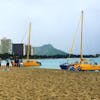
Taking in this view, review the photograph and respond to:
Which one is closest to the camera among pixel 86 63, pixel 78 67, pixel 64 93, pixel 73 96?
pixel 73 96

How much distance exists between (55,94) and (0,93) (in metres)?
2.82

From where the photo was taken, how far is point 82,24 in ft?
210

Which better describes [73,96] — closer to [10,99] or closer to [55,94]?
[55,94]

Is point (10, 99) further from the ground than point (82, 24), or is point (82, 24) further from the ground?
point (82, 24)

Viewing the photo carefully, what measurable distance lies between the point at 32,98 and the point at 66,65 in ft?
147

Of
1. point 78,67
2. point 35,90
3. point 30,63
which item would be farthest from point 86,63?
point 35,90

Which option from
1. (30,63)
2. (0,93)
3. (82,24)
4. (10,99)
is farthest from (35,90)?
(30,63)

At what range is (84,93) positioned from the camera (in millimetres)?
20531

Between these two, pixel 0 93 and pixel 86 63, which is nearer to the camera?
A: pixel 0 93

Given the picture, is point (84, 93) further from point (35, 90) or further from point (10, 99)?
point (10, 99)

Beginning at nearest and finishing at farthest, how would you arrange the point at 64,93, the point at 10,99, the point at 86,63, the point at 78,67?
the point at 10,99
the point at 64,93
the point at 78,67
the point at 86,63

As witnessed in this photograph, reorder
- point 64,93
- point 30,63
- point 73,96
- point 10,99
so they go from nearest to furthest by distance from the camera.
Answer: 1. point 10,99
2. point 73,96
3. point 64,93
4. point 30,63

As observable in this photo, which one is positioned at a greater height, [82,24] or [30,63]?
[82,24]

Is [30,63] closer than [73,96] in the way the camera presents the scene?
No
